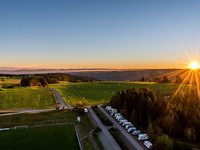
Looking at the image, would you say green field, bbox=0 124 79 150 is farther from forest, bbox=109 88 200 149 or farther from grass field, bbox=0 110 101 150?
forest, bbox=109 88 200 149

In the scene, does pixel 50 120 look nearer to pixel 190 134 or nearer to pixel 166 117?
pixel 166 117

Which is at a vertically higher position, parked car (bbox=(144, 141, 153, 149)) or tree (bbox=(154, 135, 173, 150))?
tree (bbox=(154, 135, 173, 150))

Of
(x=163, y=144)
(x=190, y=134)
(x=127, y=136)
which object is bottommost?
(x=127, y=136)

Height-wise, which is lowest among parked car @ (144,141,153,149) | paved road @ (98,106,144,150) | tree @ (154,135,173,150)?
paved road @ (98,106,144,150)

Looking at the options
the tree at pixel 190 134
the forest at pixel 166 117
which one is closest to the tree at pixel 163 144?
the forest at pixel 166 117

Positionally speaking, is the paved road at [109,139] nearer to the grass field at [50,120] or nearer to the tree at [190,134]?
the grass field at [50,120]

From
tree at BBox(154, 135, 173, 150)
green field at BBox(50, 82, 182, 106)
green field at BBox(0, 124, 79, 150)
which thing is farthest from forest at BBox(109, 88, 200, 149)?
green field at BBox(50, 82, 182, 106)

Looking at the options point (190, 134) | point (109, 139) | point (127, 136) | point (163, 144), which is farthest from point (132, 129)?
point (190, 134)

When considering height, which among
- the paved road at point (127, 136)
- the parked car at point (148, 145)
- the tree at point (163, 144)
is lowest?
the paved road at point (127, 136)
